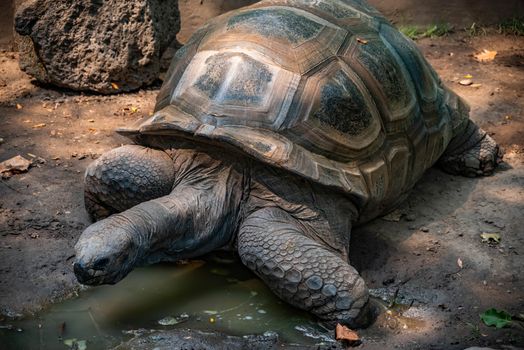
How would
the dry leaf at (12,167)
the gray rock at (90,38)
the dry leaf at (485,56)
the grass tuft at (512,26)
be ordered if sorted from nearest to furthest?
the dry leaf at (12,167) < the gray rock at (90,38) < the dry leaf at (485,56) < the grass tuft at (512,26)

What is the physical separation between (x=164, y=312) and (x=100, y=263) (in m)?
0.57

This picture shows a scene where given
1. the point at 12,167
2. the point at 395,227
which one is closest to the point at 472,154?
the point at 395,227

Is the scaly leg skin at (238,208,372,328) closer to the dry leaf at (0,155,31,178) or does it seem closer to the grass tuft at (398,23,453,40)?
the dry leaf at (0,155,31,178)

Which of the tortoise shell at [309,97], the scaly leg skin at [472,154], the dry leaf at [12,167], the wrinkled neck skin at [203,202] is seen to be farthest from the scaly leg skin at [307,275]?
the dry leaf at [12,167]

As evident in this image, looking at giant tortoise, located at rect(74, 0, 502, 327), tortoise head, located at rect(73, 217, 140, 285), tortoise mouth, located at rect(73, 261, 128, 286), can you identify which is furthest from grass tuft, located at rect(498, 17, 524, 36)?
tortoise mouth, located at rect(73, 261, 128, 286)

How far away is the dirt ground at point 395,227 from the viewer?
3836 mm

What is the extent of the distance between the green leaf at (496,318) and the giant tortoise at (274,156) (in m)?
0.59

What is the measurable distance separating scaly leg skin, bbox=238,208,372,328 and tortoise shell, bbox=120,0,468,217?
37 centimetres

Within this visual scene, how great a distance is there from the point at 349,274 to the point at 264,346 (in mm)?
563

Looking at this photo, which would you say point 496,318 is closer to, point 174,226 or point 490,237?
point 490,237

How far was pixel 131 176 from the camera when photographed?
4195 mm

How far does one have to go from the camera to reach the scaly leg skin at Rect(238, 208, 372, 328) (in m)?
3.68

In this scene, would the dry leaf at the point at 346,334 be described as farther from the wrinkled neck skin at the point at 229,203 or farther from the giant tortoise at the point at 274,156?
the wrinkled neck skin at the point at 229,203

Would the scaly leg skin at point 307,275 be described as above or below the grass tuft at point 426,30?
below
